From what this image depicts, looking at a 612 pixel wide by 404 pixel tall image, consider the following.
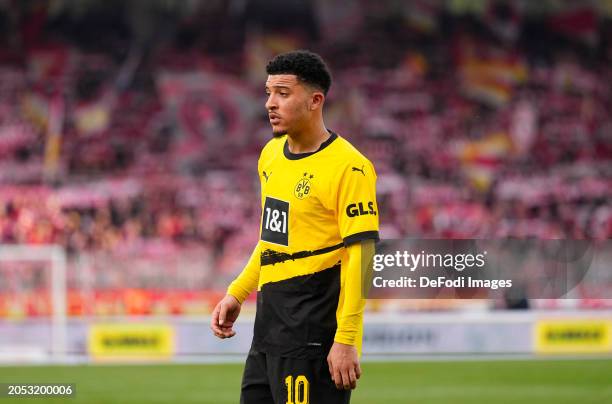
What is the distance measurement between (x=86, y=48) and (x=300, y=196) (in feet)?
63.6

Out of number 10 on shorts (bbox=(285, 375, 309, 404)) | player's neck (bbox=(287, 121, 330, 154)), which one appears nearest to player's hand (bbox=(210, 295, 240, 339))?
number 10 on shorts (bbox=(285, 375, 309, 404))

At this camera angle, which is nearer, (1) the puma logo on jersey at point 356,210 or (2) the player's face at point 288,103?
(1) the puma logo on jersey at point 356,210

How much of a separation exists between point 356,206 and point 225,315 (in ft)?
2.44

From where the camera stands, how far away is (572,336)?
14352mm

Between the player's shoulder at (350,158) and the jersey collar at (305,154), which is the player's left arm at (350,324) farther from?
the jersey collar at (305,154)

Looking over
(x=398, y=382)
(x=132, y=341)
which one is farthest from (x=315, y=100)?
(x=132, y=341)

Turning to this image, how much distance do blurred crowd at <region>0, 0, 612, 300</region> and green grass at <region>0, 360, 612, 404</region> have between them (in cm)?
579

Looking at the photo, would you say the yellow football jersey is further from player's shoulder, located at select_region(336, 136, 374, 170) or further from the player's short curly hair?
the player's short curly hair

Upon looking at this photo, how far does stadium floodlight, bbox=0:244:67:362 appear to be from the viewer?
47.3ft

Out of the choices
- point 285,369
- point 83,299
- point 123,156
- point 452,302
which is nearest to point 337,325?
point 285,369

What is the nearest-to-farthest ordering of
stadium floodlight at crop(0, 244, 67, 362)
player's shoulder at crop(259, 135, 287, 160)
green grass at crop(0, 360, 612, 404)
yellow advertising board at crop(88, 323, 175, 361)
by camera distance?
1. player's shoulder at crop(259, 135, 287, 160)
2. green grass at crop(0, 360, 612, 404)
3. yellow advertising board at crop(88, 323, 175, 361)
4. stadium floodlight at crop(0, 244, 67, 362)

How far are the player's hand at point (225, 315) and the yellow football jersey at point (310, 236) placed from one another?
0.57 ft

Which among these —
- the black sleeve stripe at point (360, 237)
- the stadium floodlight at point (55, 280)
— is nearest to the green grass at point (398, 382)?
the stadium floodlight at point (55, 280)

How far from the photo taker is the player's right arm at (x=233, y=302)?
13.9ft
